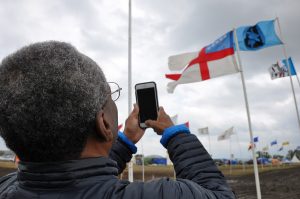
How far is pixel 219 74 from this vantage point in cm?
1093

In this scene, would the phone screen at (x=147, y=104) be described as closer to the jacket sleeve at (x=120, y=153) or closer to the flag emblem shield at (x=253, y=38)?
the jacket sleeve at (x=120, y=153)

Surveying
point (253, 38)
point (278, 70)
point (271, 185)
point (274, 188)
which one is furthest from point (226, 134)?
point (253, 38)

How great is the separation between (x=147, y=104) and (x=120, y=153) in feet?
0.92

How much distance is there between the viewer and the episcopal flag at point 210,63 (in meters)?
10.9

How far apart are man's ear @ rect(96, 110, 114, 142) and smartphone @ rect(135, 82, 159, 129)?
1.82 ft

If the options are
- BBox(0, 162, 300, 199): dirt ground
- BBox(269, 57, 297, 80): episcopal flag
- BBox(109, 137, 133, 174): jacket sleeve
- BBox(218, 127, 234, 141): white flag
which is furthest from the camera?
BBox(218, 127, 234, 141): white flag

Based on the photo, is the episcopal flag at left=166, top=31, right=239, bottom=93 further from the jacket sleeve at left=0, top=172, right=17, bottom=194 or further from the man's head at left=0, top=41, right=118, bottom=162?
the man's head at left=0, top=41, right=118, bottom=162

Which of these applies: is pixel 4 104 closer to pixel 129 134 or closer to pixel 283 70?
pixel 129 134

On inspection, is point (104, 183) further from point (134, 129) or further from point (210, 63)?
point (210, 63)

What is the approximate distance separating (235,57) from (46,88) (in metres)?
10.4

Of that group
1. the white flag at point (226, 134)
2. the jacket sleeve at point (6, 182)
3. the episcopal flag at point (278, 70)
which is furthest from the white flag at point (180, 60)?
the white flag at point (226, 134)

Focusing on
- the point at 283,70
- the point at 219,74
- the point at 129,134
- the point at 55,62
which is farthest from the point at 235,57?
the point at 55,62

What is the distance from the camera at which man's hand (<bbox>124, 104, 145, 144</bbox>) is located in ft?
5.86

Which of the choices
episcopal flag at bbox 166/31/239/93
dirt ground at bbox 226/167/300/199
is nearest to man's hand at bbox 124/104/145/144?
episcopal flag at bbox 166/31/239/93
